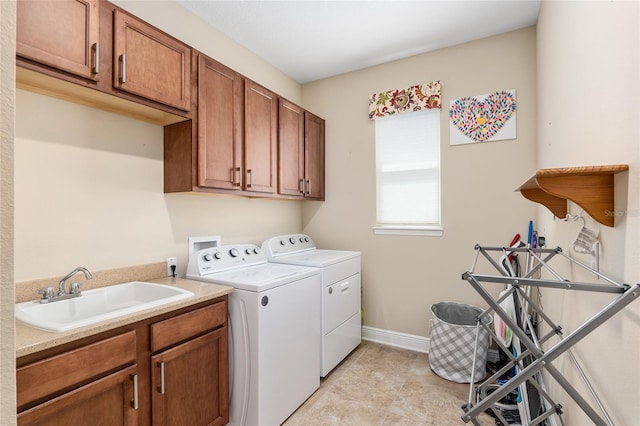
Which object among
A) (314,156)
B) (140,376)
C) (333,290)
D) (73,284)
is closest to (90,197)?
(73,284)

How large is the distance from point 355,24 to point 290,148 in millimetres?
1111

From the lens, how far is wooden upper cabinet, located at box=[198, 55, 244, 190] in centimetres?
195

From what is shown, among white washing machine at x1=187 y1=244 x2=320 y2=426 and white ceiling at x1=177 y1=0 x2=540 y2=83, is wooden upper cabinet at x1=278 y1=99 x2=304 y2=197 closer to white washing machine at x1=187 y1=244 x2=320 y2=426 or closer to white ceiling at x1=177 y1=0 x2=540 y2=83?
white ceiling at x1=177 y1=0 x2=540 y2=83

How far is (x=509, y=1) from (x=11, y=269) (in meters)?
2.91

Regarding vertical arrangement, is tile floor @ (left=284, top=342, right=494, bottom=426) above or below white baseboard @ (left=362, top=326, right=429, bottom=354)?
below

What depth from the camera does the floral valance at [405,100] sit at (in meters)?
2.75

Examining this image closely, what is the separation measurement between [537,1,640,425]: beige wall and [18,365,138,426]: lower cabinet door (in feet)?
5.56

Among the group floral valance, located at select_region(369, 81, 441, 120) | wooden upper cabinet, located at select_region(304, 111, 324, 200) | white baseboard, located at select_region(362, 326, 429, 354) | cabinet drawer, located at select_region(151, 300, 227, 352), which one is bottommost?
white baseboard, located at select_region(362, 326, 429, 354)

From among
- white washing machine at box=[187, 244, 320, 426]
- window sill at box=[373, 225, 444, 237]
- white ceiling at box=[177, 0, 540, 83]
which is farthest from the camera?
window sill at box=[373, 225, 444, 237]

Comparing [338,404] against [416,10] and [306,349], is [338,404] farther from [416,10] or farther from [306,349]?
[416,10]

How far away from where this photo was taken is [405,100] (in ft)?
9.45

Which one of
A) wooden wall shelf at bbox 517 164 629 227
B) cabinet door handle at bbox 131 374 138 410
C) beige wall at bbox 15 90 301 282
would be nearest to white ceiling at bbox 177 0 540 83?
beige wall at bbox 15 90 301 282

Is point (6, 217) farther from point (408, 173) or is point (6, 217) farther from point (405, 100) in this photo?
point (405, 100)

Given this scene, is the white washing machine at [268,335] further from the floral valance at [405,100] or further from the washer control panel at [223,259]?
the floral valance at [405,100]
